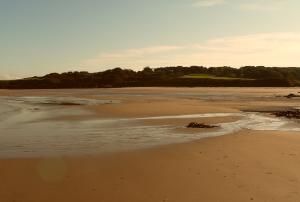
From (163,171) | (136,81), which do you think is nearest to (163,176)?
(163,171)

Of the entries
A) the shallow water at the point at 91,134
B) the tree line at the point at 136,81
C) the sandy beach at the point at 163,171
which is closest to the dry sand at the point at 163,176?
the sandy beach at the point at 163,171

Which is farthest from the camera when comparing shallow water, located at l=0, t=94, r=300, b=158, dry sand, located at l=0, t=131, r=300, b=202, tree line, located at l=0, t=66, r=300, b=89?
tree line, located at l=0, t=66, r=300, b=89

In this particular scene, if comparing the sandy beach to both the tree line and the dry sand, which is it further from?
the tree line

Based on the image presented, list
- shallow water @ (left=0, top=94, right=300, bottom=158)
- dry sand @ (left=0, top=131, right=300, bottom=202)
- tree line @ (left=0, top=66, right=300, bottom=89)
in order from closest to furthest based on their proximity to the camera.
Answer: dry sand @ (left=0, top=131, right=300, bottom=202), shallow water @ (left=0, top=94, right=300, bottom=158), tree line @ (left=0, top=66, right=300, bottom=89)

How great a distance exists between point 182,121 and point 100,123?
3.78 m

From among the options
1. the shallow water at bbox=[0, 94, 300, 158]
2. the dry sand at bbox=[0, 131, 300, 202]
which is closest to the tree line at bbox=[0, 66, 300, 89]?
the shallow water at bbox=[0, 94, 300, 158]

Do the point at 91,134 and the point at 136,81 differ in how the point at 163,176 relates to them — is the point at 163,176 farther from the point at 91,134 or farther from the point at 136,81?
the point at 136,81

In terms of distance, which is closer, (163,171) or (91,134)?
(163,171)

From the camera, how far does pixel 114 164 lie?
10297 mm

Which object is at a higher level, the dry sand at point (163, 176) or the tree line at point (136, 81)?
the tree line at point (136, 81)

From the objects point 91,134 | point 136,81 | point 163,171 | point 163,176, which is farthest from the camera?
point 136,81

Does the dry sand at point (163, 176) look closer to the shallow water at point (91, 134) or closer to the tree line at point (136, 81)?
the shallow water at point (91, 134)

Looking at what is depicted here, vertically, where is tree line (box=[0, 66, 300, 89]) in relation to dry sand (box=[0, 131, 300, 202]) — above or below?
above

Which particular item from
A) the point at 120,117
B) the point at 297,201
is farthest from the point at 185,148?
the point at 120,117
